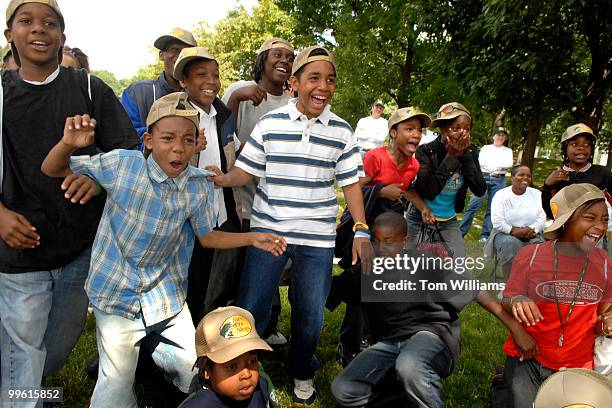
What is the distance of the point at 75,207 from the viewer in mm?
2787

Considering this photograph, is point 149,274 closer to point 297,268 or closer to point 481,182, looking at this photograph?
point 297,268

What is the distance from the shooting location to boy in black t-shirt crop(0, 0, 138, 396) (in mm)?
2600

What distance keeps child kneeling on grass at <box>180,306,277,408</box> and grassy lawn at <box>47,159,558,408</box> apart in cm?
112

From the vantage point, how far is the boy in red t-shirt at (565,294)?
10.1ft

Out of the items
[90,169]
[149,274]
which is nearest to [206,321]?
[149,274]

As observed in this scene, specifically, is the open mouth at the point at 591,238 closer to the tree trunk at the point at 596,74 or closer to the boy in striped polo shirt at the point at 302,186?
the boy in striped polo shirt at the point at 302,186

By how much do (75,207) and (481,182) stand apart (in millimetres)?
3661

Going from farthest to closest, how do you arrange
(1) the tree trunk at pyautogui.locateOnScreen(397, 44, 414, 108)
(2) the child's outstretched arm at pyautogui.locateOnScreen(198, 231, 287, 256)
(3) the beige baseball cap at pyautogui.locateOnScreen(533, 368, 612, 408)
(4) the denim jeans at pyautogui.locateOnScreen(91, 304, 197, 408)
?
(1) the tree trunk at pyautogui.locateOnScreen(397, 44, 414, 108)
(2) the child's outstretched arm at pyautogui.locateOnScreen(198, 231, 287, 256)
(4) the denim jeans at pyautogui.locateOnScreen(91, 304, 197, 408)
(3) the beige baseball cap at pyautogui.locateOnScreen(533, 368, 612, 408)

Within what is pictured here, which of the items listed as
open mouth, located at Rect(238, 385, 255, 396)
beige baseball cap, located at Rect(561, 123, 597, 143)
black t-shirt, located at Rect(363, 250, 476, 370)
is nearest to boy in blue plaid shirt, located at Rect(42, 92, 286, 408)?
open mouth, located at Rect(238, 385, 255, 396)

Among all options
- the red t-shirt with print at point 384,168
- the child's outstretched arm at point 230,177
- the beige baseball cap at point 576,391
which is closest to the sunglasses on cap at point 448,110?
the red t-shirt with print at point 384,168

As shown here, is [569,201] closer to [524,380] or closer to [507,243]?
[524,380]

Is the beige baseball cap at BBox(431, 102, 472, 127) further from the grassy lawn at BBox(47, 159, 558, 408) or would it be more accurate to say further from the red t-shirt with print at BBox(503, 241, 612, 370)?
the grassy lawn at BBox(47, 159, 558, 408)

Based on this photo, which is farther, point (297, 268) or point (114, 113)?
point (297, 268)

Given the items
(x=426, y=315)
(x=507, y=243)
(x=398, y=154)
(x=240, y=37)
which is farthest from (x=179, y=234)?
(x=240, y=37)
